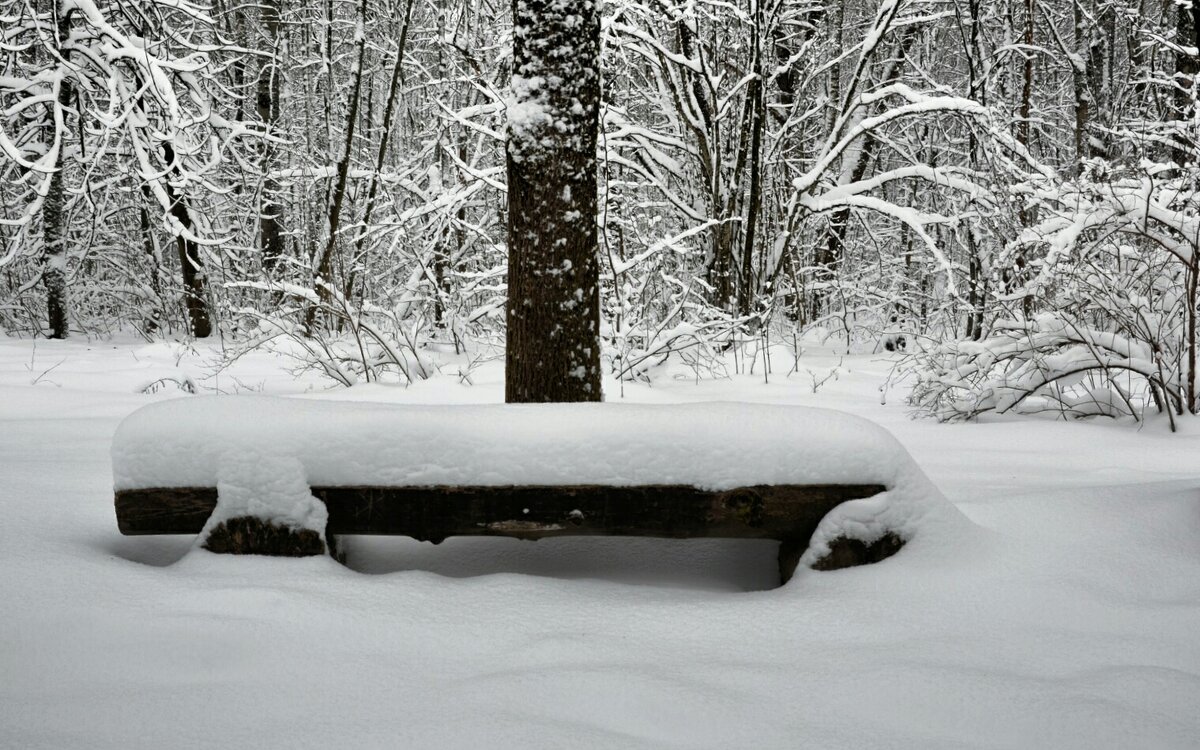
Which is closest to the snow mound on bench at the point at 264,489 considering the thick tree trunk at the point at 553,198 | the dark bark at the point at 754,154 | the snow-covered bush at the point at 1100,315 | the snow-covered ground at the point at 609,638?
the snow-covered ground at the point at 609,638

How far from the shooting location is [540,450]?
2674 millimetres

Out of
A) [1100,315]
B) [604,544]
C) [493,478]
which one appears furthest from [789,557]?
[1100,315]

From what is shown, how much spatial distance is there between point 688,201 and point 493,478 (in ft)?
22.0

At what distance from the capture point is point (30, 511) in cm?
299

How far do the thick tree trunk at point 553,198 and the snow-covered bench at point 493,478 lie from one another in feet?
3.05

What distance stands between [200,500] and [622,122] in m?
6.35

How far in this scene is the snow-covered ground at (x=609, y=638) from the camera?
1.86 meters

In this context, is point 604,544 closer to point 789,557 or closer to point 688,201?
point 789,557

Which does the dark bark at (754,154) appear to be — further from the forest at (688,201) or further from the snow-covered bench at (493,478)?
the snow-covered bench at (493,478)

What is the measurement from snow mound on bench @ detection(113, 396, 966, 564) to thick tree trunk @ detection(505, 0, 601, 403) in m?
0.88

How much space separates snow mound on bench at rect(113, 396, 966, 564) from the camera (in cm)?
267

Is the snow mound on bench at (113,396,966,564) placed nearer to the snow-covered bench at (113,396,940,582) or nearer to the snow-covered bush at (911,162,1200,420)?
the snow-covered bench at (113,396,940,582)

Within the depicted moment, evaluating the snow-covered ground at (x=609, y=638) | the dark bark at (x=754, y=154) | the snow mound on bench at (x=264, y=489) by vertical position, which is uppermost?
the dark bark at (x=754, y=154)

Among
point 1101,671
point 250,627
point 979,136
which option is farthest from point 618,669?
point 979,136
